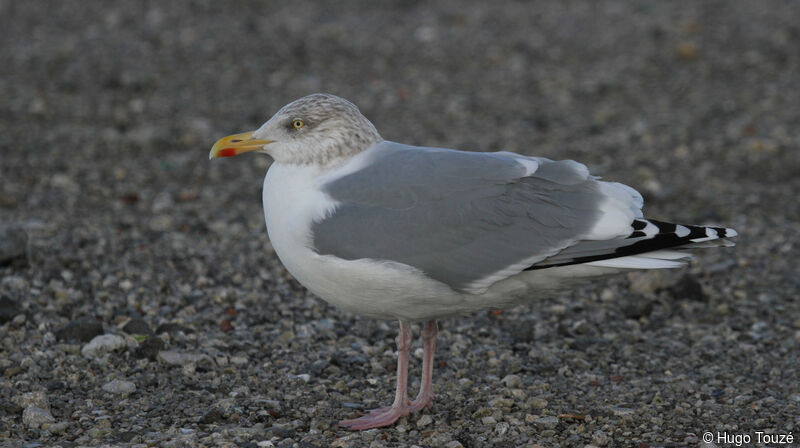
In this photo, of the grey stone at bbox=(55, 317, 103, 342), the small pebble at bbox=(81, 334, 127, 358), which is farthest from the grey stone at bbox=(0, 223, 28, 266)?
the small pebble at bbox=(81, 334, 127, 358)

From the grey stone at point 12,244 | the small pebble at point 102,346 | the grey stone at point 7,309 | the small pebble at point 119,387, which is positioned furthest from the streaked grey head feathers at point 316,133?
the grey stone at point 12,244

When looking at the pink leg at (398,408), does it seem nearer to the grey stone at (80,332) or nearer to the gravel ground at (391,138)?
the gravel ground at (391,138)

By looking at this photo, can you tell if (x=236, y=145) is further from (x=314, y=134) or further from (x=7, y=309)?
(x=7, y=309)

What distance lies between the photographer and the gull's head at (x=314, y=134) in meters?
4.14

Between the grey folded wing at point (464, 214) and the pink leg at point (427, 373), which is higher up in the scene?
the grey folded wing at point (464, 214)

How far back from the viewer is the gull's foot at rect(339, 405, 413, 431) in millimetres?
4109

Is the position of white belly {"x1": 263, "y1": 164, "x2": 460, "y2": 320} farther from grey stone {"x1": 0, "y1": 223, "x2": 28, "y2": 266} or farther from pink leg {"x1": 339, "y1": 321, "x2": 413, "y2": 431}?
grey stone {"x1": 0, "y1": 223, "x2": 28, "y2": 266}

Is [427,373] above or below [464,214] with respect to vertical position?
below

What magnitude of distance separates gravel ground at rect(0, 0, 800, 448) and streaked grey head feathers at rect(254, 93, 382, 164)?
1.15 m

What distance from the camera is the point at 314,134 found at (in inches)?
163

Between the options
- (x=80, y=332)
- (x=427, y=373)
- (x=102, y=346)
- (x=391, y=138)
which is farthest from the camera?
(x=391, y=138)

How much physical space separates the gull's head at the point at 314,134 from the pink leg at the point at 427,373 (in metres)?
0.89

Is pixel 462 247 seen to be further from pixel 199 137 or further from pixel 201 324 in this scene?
pixel 199 137

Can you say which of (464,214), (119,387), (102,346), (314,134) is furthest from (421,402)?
(102,346)
